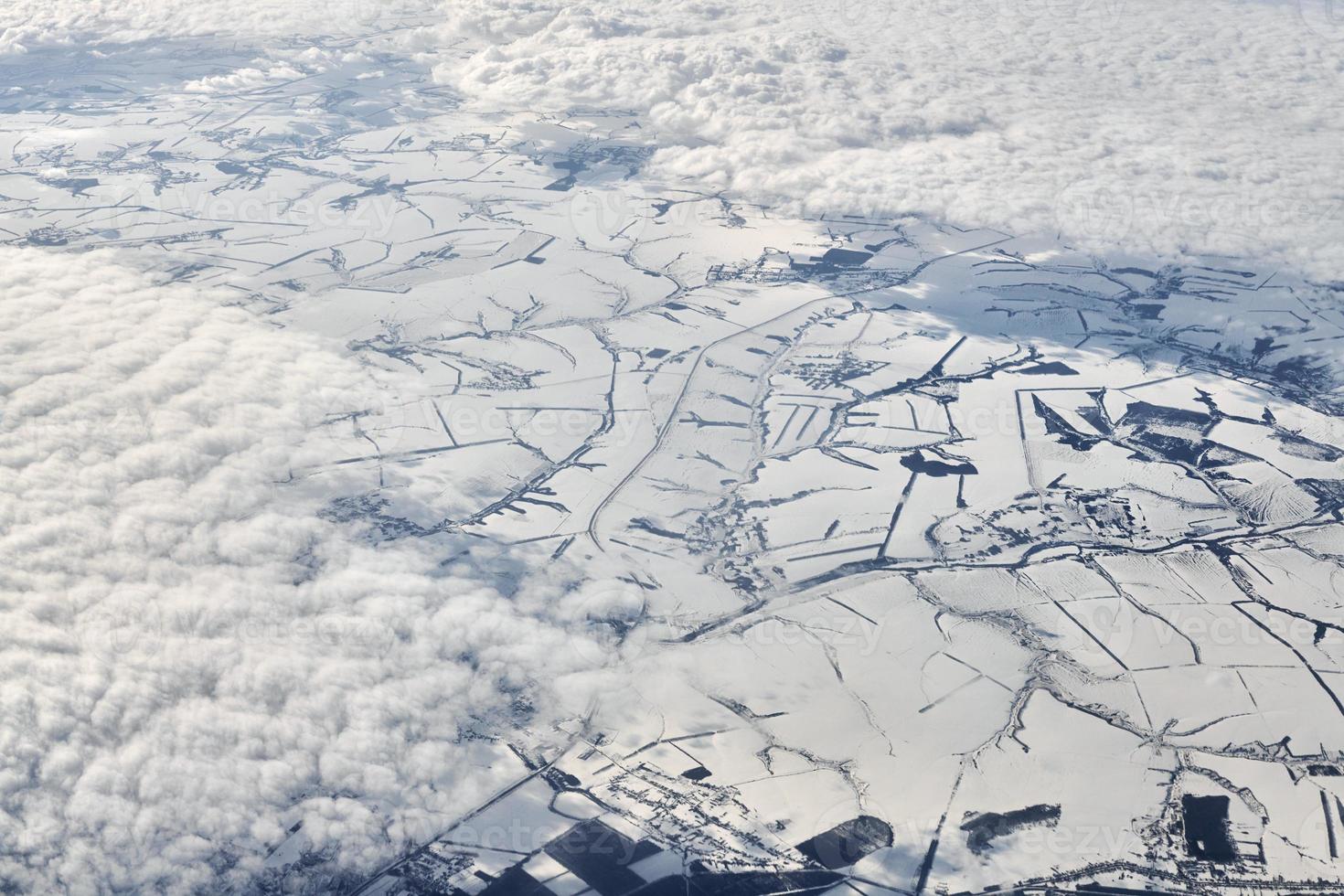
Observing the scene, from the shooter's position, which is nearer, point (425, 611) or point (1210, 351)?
point (425, 611)

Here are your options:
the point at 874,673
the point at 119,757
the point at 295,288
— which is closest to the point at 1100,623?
the point at 874,673

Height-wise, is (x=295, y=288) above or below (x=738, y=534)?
above

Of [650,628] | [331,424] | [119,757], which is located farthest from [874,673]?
[331,424]

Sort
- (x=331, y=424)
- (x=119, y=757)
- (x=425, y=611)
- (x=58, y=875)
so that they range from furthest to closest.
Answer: (x=331, y=424)
(x=425, y=611)
(x=119, y=757)
(x=58, y=875)

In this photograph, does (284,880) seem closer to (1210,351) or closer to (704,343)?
(704,343)

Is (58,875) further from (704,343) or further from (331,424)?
(704,343)

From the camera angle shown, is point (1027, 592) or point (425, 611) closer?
point (425, 611)

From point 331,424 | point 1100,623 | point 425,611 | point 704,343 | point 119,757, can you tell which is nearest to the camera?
point 119,757

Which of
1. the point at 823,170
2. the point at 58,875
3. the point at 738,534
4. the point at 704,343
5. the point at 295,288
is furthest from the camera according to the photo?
the point at 823,170

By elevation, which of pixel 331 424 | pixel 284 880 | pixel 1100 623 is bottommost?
pixel 1100 623
